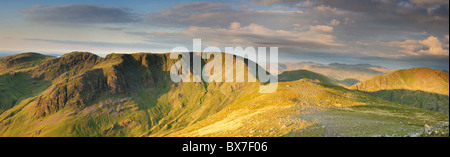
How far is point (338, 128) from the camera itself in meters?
35.6

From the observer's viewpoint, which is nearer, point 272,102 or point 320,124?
point 320,124
